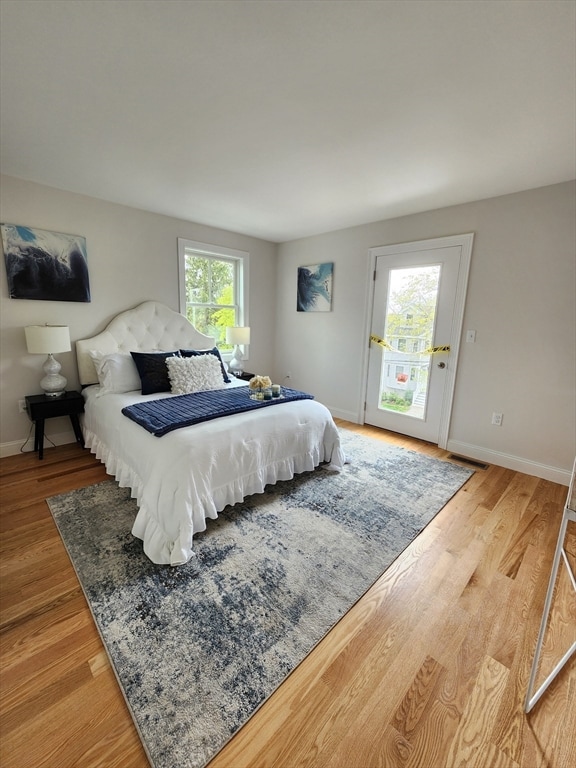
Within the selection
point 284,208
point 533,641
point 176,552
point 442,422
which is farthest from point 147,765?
point 284,208

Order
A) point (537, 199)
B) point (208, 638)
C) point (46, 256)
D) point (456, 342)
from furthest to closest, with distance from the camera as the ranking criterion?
1. point (456, 342)
2. point (46, 256)
3. point (537, 199)
4. point (208, 638)

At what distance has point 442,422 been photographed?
3383mm

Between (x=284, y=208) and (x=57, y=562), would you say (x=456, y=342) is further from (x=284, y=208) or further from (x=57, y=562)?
(x=57, y=562)

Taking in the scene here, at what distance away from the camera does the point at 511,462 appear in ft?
9.75

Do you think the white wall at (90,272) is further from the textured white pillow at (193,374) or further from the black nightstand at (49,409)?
the textured white pillow at (193,374)

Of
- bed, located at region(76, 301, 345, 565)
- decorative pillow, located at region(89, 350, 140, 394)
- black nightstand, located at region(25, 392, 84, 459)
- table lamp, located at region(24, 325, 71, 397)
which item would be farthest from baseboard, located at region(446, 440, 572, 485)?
table lamp, located at region(24, 325, 71, 397)

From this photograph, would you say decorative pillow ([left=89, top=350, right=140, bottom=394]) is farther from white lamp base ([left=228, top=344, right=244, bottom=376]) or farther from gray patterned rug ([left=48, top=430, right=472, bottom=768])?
white lamp base ([left=228, top=344, right=244, bottom=376])

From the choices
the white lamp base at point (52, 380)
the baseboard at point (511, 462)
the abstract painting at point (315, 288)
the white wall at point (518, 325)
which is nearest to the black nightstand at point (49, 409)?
the white lamp base at point (52, 380)

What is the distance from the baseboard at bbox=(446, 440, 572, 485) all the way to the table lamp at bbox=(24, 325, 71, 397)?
3.79 m

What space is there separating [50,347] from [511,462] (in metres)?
4.19

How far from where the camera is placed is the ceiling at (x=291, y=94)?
3.99 ft

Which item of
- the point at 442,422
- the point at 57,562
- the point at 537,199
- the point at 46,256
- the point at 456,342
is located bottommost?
the point at 57,562

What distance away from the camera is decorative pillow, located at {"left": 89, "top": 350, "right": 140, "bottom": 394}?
2.94 meters

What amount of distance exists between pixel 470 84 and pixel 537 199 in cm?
164
